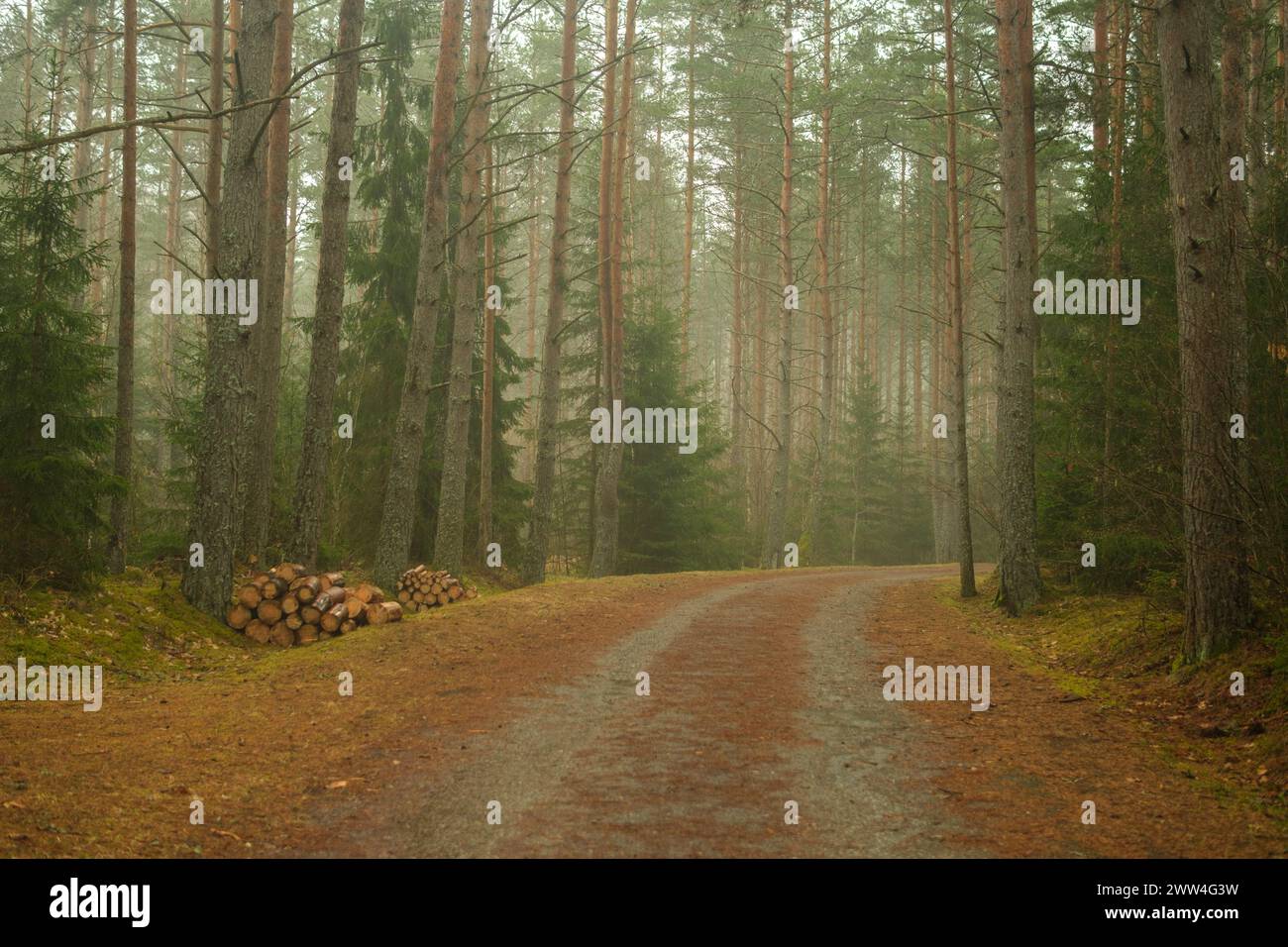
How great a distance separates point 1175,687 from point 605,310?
17260 millimetres

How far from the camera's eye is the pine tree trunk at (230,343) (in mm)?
11914

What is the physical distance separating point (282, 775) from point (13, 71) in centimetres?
4205

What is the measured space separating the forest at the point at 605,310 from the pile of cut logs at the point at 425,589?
1.83 ft

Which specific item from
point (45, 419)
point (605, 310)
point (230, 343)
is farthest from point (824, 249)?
point (45, 419)

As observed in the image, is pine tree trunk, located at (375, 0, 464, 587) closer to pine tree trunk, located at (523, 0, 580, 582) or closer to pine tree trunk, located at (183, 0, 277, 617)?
pine tree trunk, located at (183, 0, 277, 617)

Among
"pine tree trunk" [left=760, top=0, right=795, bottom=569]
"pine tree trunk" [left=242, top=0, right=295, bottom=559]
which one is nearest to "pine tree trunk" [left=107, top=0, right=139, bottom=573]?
"pine tree trunk" [left=242, top=0, right=295, bottom=559]

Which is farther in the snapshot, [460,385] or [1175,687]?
[460,385]

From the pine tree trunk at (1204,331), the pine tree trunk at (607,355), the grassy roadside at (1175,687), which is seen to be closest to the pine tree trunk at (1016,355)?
the grassy roadside at (1175,687)

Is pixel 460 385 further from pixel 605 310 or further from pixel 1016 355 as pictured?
pixel 1016 355

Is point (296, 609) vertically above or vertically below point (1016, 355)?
below

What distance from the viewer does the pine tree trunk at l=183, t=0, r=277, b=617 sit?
11914 millimetres

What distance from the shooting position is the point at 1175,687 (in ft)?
28.5

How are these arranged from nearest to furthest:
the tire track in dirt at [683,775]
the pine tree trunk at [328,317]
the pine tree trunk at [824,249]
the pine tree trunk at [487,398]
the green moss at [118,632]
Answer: the tire track in dirt at [683,775] < the green moss at [118,632] < the pine tree trunk at [328,317] < the pine tree trunk at [487,398] < the pine tree trunk at [824,249]

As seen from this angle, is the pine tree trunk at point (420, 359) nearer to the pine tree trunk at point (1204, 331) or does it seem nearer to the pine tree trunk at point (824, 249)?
the pine tree trunk at point (1204, 331)
